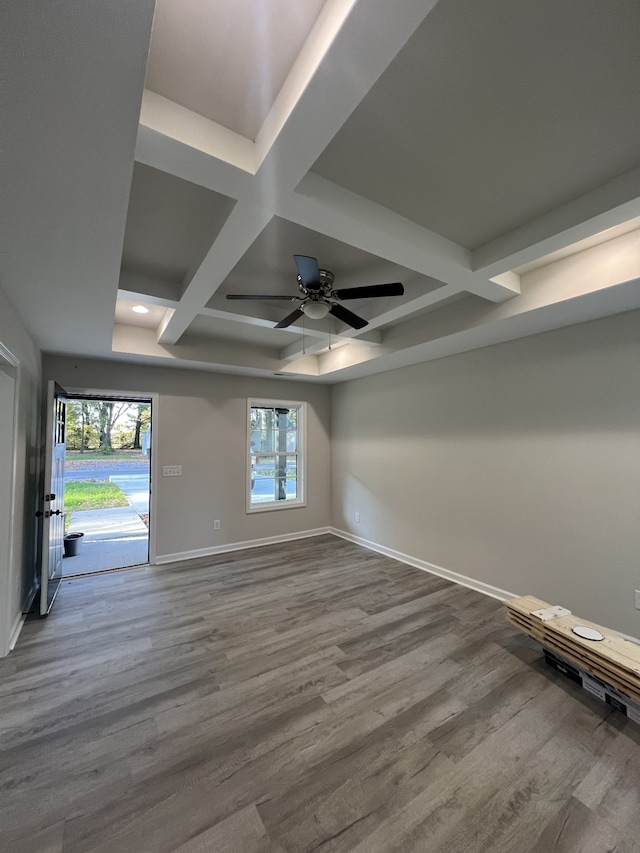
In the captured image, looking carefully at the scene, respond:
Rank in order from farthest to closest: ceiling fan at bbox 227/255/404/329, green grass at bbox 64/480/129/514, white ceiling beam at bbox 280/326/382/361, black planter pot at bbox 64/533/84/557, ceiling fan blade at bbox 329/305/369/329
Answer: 1. green grass at bbox 64/480/129/514
2. black planter pot at bbox 64/533/84/557
3. white ceiling beam at bbox 280/326/382/361
4. ceiling fan blade at bbox 329/305/369/329
5. ceiling fan at bbox 227/255/404/329

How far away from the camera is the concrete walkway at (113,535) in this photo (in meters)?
4.35

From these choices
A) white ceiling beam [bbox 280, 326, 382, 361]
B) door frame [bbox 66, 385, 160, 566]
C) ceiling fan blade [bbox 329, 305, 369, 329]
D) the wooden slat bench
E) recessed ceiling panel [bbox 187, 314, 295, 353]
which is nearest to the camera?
the wooden slat bench

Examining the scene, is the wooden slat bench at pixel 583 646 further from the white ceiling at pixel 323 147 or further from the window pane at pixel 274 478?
the window pane at pixel 274 478

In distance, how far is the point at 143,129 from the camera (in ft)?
3.98

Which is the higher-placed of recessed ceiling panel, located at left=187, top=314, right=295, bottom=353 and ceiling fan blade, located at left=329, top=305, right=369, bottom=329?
recessed ceiling panel, located at left=187, top=314, right=295, bottom=353

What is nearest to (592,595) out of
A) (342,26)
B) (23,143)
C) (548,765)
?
(548,765)

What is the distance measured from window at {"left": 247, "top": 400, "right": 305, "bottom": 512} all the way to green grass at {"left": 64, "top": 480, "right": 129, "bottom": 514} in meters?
5.01

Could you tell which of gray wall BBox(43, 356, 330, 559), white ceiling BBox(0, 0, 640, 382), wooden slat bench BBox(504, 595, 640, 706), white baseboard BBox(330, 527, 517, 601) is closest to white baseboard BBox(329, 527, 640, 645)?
white baseboard BBox(330, 527, 517, 601)

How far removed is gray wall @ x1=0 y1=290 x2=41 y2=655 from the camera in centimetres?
242

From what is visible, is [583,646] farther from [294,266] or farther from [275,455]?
[275,455]

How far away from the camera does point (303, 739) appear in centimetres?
174

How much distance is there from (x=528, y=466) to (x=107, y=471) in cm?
932

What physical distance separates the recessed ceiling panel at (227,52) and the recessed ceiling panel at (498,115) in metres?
0.33

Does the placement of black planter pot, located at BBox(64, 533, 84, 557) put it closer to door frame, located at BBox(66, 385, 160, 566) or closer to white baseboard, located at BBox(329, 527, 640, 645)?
door frame, located at BBox(66, 385, 160, 566)
